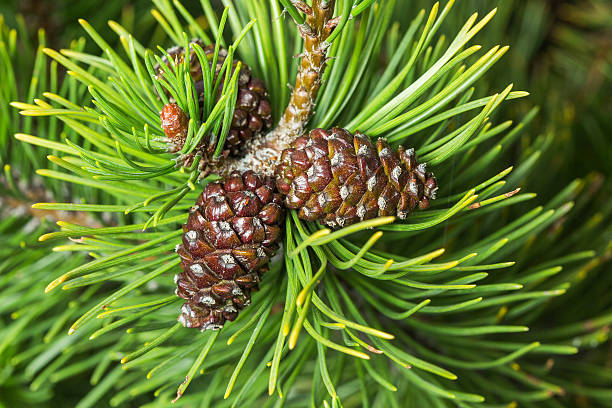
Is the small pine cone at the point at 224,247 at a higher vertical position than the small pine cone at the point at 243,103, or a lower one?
lower

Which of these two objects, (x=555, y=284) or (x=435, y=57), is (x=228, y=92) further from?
(x=555, y=284)

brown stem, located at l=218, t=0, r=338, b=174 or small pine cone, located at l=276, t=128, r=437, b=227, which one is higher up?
brown stem, located at l=218, t=0, r=338, b=174

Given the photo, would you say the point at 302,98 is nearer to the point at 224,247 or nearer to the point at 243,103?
the point at 243,103

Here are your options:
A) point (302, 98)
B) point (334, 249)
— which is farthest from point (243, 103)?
point (334, 249)
